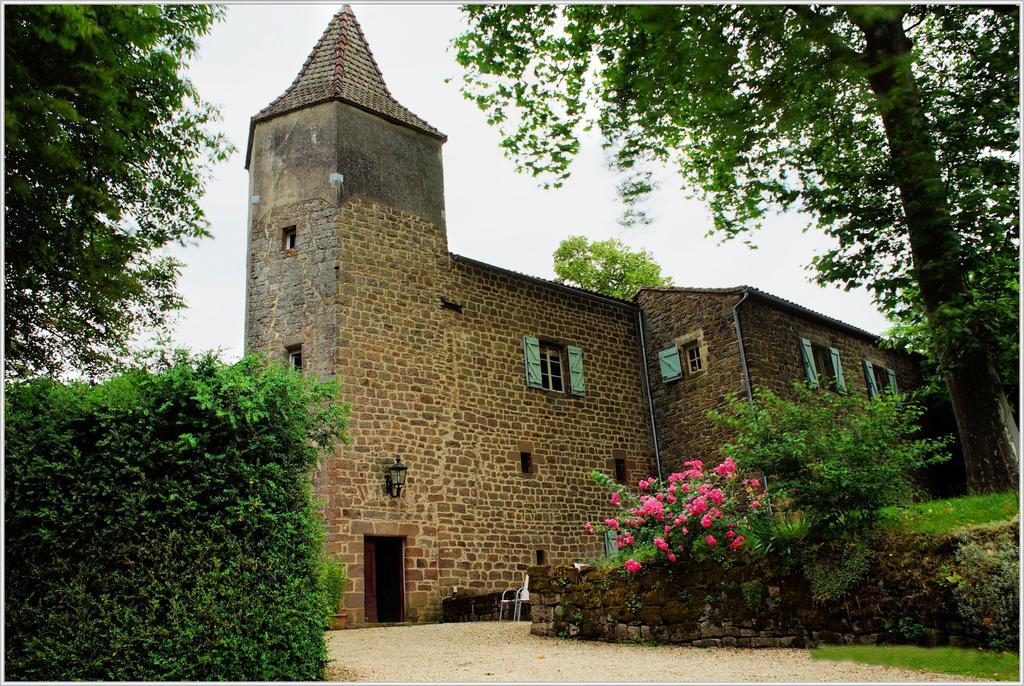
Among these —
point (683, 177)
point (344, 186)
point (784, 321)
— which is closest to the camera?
point (683, 177)

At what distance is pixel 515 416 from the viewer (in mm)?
15023

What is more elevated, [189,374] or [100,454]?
[189,374]

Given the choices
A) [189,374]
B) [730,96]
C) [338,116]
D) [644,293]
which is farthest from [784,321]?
[189,374]

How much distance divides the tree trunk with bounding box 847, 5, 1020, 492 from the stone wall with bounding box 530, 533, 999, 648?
1.90 m

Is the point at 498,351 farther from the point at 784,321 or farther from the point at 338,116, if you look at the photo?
the point at 784,321

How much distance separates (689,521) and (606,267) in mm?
19444

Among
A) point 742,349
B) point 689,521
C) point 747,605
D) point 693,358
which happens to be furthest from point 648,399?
point 747,605

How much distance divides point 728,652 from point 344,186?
10026mm

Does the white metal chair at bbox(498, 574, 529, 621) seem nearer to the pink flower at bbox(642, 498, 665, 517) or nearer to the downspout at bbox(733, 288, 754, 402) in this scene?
the pink flower at bbox(642, 498, 665, 517)

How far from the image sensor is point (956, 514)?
24.5 ft

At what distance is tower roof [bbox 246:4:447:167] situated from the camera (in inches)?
571

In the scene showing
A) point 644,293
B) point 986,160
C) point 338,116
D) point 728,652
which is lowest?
point 728,652

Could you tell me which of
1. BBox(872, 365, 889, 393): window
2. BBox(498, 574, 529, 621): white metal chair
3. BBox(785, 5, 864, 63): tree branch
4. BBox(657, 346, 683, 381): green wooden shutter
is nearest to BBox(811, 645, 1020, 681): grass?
BBox(785, 5, 864, 63): tree branch

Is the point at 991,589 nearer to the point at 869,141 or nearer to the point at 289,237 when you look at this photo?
the point at 869,141
